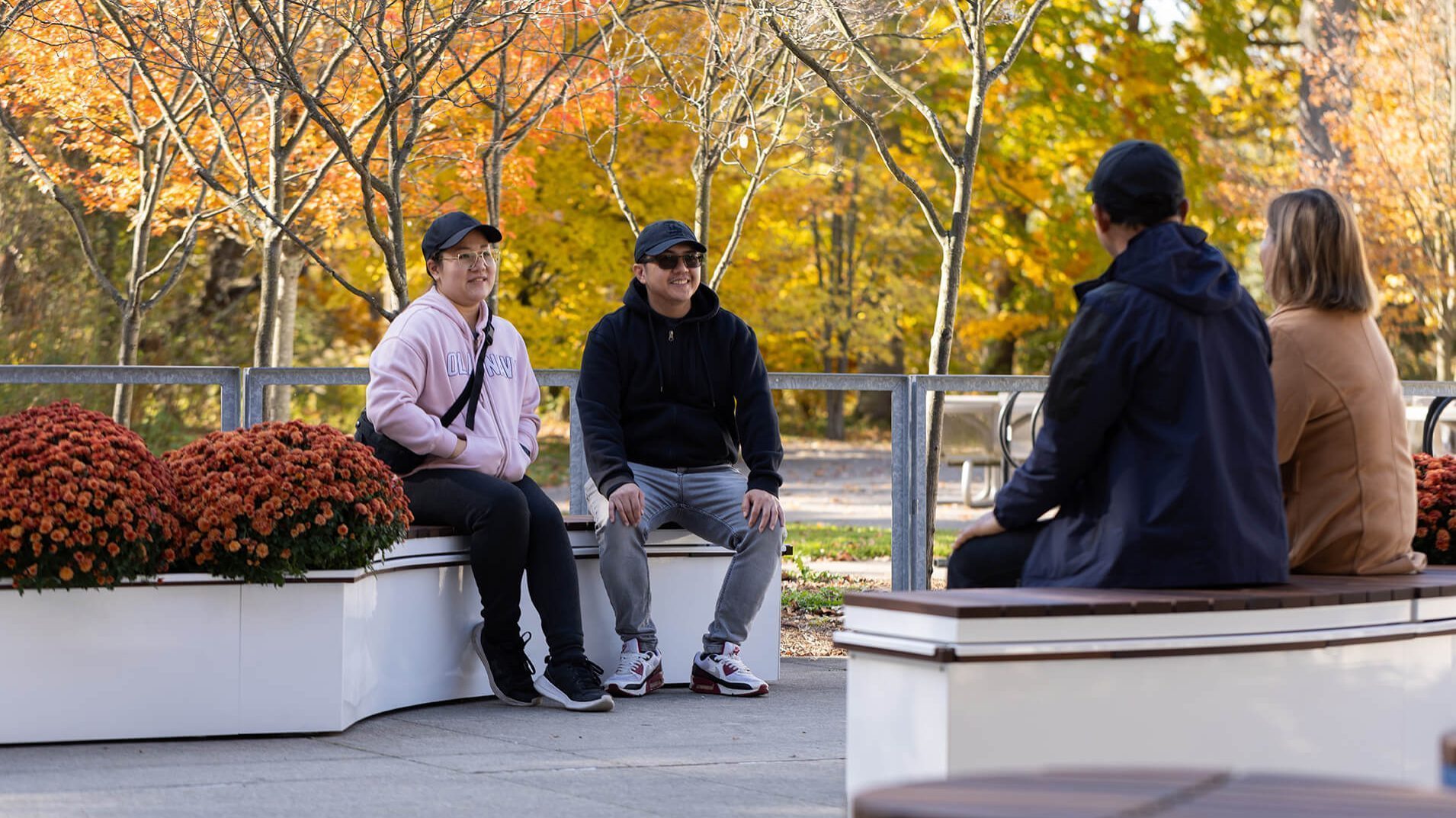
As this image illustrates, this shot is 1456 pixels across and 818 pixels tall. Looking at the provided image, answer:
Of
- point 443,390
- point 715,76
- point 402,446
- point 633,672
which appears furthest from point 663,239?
point 715,76

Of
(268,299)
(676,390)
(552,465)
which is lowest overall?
(552,465)

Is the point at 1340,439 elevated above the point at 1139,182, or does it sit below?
below

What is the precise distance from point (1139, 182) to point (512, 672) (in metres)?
3.10

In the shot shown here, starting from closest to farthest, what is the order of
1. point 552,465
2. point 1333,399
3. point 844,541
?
point 1333,399 → point 844,541 → point 552,465

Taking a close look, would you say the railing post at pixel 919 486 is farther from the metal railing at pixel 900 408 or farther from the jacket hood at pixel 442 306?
the jacket hood at pixel 442 306

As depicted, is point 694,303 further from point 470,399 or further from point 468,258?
point 470,399

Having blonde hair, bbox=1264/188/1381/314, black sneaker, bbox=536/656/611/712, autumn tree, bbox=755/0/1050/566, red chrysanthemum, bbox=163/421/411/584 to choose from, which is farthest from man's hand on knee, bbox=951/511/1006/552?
autumn tree, bbox=755/0/1050/566

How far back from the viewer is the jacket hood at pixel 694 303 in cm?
688

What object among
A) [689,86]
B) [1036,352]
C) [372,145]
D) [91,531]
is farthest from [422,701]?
[1036,352]

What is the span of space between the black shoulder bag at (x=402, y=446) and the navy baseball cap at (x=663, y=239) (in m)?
0.78

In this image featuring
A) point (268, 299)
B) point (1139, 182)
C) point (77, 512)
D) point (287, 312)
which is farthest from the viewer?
point (287, 312)

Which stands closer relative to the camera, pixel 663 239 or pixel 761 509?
pixel 761 509

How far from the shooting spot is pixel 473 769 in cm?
509

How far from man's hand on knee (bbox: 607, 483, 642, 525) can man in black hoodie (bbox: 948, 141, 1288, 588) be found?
2362mm
